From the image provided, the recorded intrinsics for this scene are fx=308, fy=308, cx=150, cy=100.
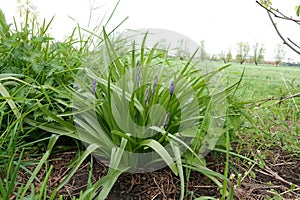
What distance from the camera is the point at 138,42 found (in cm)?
167

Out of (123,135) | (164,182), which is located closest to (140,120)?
(123,135)

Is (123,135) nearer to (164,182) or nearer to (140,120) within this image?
(140,120)

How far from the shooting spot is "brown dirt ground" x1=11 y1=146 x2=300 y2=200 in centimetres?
103

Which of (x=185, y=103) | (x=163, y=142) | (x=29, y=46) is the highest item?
(x=29, y=46)

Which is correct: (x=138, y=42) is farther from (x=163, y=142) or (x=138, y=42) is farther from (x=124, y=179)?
(x=124, y=179)

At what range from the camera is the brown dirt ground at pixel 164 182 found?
1.03 m

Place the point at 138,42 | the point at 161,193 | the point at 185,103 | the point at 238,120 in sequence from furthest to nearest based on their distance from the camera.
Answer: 1. the point at 138,42
2. the point at 238,120
3. the point at 185,103
4. the point at 161,193

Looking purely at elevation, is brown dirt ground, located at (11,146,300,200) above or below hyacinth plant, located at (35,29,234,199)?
below

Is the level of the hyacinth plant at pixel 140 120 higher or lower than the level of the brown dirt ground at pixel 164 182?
higher

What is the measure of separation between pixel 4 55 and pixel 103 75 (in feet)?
1.52

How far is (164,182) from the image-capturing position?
42.5 inches

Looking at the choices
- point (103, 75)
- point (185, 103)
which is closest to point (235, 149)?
point (185, 103)

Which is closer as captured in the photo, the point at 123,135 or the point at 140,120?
the point at 123,135

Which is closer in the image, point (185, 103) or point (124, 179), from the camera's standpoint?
point (124, 179)
